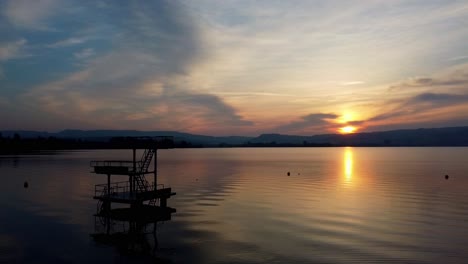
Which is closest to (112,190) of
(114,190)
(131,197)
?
(131,197)

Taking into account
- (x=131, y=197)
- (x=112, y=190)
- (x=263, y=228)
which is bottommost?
(x=263, y=228)

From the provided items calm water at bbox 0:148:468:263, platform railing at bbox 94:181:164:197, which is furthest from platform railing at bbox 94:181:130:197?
calm water at bbox 0:148:468:263

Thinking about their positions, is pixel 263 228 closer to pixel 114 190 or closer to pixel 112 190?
pixel 112 190

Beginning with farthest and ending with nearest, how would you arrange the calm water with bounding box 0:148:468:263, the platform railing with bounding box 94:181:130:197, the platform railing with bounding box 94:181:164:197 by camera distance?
the platform railing with bounding box 94:181:130:197, the platform railing with bounding box 94:181:164:197, the calm water with bounding box 0:148:468:263

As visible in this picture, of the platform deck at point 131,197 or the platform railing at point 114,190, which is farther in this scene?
the platform railing at point 114,190

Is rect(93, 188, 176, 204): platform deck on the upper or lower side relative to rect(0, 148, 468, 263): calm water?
upper

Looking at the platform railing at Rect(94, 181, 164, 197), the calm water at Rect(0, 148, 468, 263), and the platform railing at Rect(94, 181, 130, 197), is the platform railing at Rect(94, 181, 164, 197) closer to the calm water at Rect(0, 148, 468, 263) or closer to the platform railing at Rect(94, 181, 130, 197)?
the platform railing at Rect(94, 181, 130, 197)

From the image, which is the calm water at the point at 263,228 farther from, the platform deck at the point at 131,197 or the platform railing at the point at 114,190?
the platform deck at the point at 131,197

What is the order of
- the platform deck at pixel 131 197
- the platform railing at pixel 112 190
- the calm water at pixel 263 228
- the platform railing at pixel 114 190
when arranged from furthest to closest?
the platform railing at pixel 112 190 → the platform railing at pixel 114 190 → the platform deck at pixel 131 197 → the calm water at pixel 263 228

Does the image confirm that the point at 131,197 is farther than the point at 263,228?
Yes

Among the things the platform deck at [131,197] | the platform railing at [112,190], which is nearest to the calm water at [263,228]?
the platform railing at [112,190]

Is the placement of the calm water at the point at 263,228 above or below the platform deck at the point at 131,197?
below

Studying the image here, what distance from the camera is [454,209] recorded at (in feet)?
176

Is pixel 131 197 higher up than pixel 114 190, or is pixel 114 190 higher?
pixel 131 197
